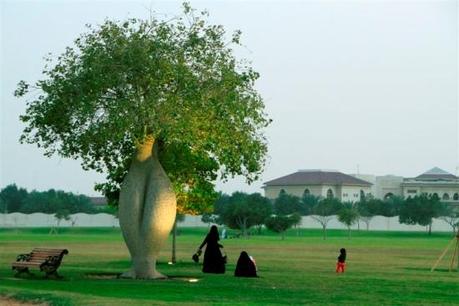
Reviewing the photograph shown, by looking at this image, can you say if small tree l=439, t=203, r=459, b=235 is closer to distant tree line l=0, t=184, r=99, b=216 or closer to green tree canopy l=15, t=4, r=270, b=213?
distant tree line l=0, t=184, r=99, b=216

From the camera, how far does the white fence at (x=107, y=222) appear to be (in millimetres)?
138125

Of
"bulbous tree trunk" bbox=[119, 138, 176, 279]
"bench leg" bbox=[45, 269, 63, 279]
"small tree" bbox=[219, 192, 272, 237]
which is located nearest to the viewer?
"bulbous tree trunk" bbox=[119, 138, 176, 279]

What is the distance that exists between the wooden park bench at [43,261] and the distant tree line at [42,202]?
102822 millimetres

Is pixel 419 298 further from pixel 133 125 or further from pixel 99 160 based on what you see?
pixel 99 160

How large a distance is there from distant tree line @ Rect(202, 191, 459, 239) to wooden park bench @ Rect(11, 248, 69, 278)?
218ft

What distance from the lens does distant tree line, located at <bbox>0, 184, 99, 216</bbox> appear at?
14862 centimetres

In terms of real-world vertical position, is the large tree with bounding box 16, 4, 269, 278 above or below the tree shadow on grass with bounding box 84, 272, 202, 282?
above

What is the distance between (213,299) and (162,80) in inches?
355

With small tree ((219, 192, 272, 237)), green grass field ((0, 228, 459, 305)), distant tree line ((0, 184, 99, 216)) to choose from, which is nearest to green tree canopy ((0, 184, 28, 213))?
distant tree line ((0, 184, 99, 216))

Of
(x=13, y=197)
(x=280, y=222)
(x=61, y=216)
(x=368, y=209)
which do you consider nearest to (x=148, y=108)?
(x=280, y=222)

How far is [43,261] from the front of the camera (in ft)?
105

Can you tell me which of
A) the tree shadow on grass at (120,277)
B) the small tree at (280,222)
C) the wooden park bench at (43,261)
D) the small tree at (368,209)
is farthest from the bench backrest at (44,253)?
the small tree at (368,209)

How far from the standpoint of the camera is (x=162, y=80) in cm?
3112

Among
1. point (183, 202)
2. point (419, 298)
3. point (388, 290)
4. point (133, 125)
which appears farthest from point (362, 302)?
point (183, 202)
